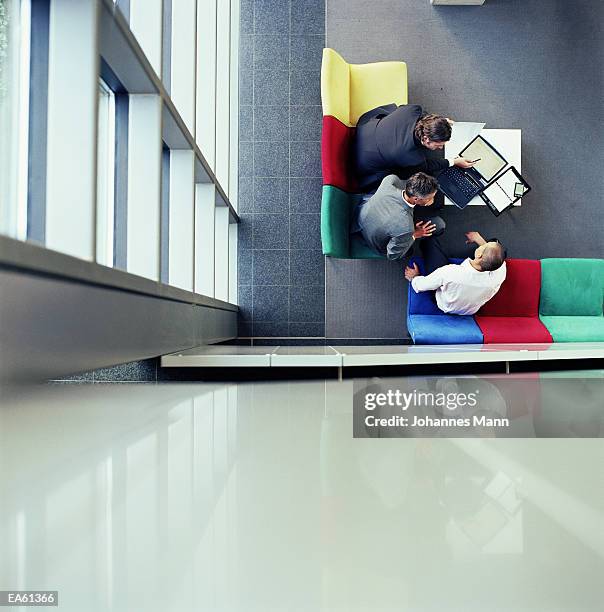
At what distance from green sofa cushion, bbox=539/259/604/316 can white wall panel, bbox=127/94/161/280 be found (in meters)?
3.70

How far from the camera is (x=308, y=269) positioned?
5.52 m

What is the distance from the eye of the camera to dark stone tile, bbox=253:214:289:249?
5543 mm

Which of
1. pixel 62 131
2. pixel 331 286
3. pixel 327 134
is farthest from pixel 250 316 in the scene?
pixel 62 131

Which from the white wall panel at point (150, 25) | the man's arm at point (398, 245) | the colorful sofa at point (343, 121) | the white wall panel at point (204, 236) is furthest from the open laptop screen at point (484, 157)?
the white wall panel at point (150, 25)

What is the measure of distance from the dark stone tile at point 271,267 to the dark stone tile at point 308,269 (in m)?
0.09

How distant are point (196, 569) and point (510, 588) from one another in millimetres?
340

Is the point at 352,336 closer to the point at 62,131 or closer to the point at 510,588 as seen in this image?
the point at 62,131

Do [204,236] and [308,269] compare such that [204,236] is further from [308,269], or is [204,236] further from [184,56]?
[308,269]

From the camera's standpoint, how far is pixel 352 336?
5.50 m

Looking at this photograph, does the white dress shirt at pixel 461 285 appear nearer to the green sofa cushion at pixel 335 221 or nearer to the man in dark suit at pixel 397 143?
the green sofa cushion at pixel 335 221

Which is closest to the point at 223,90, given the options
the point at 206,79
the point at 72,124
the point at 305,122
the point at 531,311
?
the point at 206,79

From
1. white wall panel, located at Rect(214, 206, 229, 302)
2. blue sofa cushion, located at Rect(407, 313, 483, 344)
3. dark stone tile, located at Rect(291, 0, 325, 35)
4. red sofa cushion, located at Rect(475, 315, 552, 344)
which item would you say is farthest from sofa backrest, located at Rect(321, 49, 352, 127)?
red sofa cushion, located at Rect(475, 315, 552, 344)

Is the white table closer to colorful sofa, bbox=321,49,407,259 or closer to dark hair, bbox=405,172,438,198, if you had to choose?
colorful sofa, bbox=321,49,407,259

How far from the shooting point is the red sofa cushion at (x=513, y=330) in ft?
16.0
